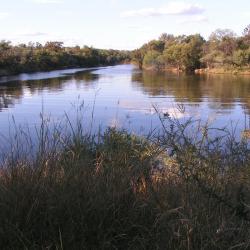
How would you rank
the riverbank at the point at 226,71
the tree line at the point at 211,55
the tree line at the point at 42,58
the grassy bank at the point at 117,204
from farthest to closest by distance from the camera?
the tree line at the point at 211,55, the riverbank at the point at 226,71, the tree line at the point at 42,58, the grassy bank at the point at 117,204

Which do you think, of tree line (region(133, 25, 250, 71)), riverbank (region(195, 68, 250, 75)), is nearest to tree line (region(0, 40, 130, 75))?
tree line (region(133, 25, 250, 71))

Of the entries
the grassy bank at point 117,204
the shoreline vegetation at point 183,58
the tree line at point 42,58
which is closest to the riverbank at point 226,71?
the shoreline vegetation at point 183,58

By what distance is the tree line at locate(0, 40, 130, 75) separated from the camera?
70312 mm

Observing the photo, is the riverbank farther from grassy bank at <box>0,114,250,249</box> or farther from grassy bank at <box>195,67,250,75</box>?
grassy bank at <box>0,114,250,249</box>

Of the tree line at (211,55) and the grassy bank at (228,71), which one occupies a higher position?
the tree line at (211,55)

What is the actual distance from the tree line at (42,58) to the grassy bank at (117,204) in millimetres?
63863

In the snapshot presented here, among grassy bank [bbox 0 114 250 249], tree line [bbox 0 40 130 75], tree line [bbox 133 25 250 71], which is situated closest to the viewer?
grassy bank [bbox 0 114 250 249]

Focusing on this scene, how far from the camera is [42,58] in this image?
8856 cm

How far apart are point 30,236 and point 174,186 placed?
114 centimetres

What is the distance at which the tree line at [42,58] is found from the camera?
7031 cm

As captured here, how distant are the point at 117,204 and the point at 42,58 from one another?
87636 mm

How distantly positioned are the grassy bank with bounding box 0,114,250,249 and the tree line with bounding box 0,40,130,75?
2514 inches

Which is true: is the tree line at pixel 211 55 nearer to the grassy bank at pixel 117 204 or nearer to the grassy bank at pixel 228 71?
the grassy bank at pixel 228 71

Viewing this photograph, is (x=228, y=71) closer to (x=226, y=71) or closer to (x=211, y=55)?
(x=226, y=71)
